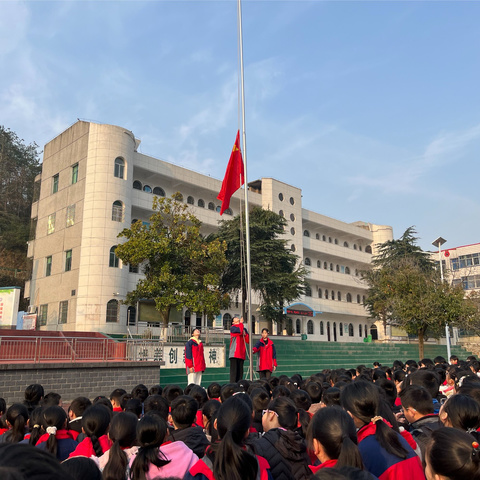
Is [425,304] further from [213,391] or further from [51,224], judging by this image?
[51,224]

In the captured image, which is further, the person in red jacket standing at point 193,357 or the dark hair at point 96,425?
the person in red jacket standing at point 193,357

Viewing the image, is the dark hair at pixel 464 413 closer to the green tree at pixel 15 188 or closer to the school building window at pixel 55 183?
the school building window at pixel 55 183

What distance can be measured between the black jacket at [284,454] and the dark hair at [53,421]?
1.67m

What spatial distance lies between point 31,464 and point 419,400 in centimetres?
357

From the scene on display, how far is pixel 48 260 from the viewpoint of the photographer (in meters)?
30.3

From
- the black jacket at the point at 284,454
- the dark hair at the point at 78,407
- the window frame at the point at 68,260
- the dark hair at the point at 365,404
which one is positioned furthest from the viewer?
the window frame at the point at 68,260

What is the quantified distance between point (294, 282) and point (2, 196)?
86.6ft

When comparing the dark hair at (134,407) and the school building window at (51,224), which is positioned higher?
the school building window at (51,224)

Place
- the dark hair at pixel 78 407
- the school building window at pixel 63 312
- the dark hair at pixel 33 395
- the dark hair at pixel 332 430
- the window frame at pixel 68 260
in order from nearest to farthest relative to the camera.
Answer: the dark hair at pixel 332 430 < the dark hair at pixel 78 407 < the dark hair at pixel 33 395 < the school building window at pixel 63 312 < the window frame at pixel 68 260

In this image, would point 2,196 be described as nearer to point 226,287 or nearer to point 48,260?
point 48,260

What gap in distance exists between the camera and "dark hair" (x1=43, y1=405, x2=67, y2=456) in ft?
12.5

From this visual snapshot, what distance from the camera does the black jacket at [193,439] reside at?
12.1 ft

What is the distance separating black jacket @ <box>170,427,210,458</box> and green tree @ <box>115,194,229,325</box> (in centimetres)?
1678

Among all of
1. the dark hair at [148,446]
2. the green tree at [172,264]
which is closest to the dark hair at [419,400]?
the dark hair at [148,446]
